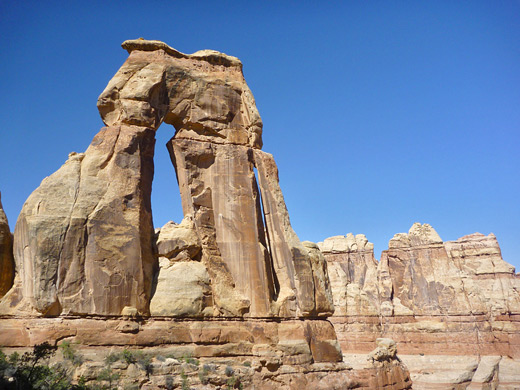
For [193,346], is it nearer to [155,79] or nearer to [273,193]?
[273,193]

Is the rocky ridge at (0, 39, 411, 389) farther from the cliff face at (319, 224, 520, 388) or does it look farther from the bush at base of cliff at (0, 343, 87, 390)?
the cliff face at (319, 224, 520, 388)

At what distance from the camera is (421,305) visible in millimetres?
58938

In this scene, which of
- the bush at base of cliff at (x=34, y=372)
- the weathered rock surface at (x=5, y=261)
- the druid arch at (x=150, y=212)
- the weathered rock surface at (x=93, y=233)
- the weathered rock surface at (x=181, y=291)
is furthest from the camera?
the weathered rock surface at (x=181, y=291)

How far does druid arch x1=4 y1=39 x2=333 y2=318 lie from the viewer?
20.7m

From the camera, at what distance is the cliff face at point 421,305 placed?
55656 millimetres

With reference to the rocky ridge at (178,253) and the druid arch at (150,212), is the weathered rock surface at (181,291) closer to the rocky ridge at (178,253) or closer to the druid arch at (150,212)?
the rocky ridge at (178,253)

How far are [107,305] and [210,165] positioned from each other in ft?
29.4

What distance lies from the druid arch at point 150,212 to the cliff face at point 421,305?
29.9 meters

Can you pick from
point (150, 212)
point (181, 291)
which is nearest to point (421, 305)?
point (181, 291)

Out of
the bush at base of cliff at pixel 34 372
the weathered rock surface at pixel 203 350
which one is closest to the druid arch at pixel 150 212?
the weathered rock surface at pixel 203 350

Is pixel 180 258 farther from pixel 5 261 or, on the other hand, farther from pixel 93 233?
pixel 5 261

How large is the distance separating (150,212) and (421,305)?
42.6m

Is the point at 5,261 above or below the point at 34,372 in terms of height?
above

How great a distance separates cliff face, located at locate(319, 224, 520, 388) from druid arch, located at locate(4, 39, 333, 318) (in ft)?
98.0
